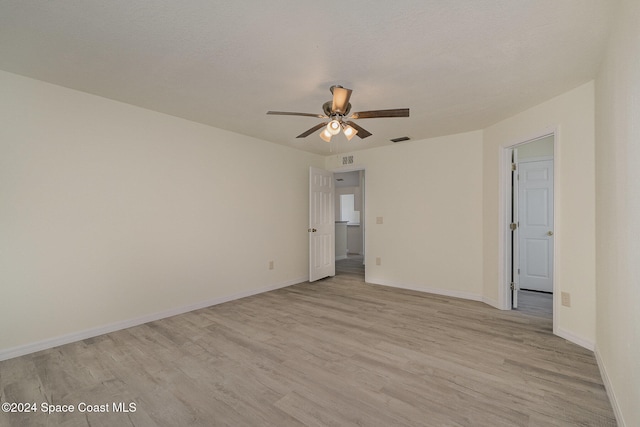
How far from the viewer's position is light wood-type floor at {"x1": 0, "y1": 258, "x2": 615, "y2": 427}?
1.65 m

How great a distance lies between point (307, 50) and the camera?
198 centimetres

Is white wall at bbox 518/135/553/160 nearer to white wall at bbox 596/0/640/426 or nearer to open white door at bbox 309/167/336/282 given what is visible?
white wall at bbox 596/0/640/426

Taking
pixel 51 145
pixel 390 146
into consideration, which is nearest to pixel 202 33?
pixel 51 145

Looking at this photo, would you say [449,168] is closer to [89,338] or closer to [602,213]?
[602,213]

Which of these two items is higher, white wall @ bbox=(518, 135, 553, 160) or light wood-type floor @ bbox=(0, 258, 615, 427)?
white wall @ bbox=(518, 135, 553, 160)

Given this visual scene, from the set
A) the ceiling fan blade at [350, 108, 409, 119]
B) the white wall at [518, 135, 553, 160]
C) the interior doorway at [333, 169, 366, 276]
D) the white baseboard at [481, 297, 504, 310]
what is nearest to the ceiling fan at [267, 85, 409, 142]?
the ceiling fan blade at [350, 108, 409, 119]

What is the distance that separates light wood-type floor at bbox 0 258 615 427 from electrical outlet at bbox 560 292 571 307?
0.36m

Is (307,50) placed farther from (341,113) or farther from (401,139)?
(401,139)

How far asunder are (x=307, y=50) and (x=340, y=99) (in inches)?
18.0

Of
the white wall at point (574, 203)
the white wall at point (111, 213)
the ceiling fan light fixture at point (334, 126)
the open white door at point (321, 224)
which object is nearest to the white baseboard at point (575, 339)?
the white wall at point (574, 203)

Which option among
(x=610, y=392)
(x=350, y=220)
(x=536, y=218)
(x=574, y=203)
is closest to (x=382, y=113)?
(x=574, y=203)

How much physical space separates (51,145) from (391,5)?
311 cm

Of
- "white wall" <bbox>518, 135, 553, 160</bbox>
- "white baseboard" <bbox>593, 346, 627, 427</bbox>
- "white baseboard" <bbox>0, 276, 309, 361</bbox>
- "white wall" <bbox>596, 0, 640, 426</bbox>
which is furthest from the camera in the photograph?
"white wall" <bbox>518, 135, 553, 160</bbox>

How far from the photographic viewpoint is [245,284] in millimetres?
4160
